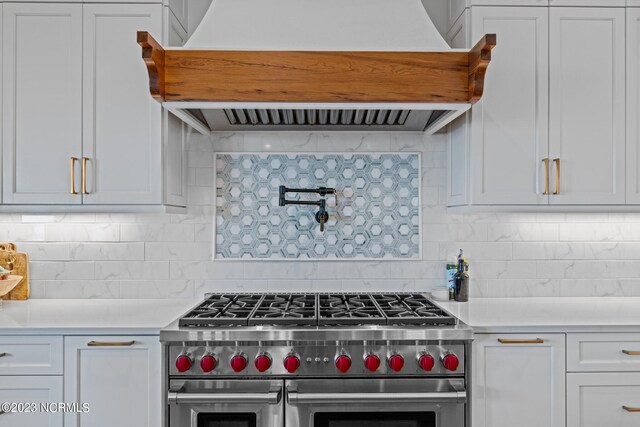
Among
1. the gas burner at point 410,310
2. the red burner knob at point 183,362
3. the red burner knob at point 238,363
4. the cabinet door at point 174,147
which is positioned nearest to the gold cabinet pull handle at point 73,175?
the cabinet door at point 174,147

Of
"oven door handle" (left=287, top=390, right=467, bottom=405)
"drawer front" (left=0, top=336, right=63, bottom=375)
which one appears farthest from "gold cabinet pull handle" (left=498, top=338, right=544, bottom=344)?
"drawer front" (left=0, top=336, right=63, bottom=375)

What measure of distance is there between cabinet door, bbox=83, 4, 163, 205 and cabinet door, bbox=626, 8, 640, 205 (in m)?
2.18

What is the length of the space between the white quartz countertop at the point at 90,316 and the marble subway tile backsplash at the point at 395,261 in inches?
6.0

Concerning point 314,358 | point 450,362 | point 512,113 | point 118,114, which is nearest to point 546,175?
point 512,113

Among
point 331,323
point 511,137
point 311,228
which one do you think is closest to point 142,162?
point 311,228

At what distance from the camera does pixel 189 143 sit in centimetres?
249

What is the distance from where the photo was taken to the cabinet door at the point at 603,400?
1.87m

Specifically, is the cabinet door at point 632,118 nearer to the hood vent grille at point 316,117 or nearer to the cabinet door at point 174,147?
the hood vent grille at point 316,117

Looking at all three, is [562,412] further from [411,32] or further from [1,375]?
[1,375]

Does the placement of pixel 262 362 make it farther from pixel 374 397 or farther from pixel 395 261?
pixel 395 261

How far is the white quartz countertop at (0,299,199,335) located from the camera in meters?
1.83

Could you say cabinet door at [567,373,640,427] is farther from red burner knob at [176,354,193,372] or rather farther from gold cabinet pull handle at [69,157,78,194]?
gold cabinet pull handle at [69,157,78,194]

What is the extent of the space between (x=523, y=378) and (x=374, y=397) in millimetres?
628

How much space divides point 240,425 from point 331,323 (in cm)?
53
